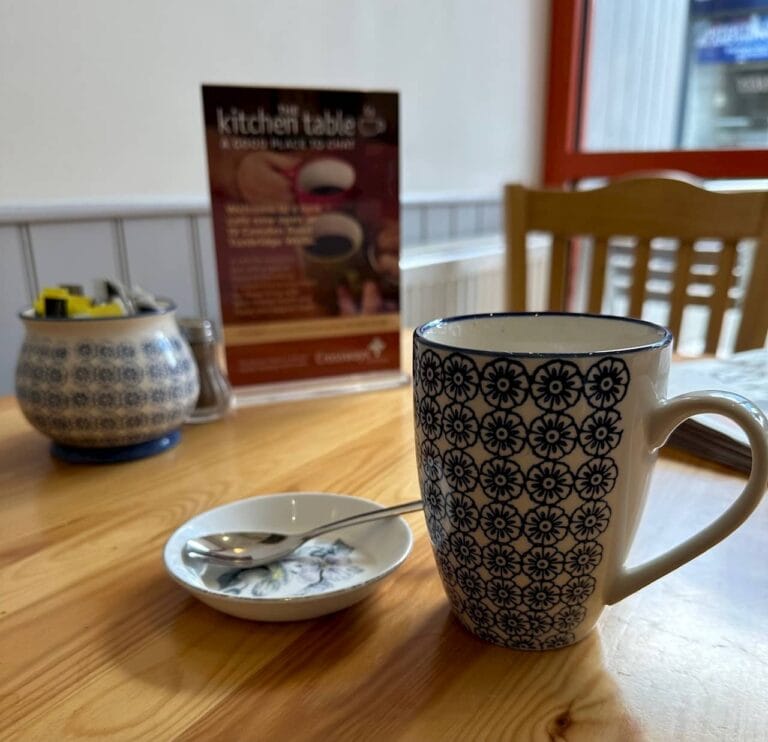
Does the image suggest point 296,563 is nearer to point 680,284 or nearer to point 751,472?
point 751,472

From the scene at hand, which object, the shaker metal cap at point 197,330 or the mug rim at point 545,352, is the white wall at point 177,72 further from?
the mug rim at point 545,352

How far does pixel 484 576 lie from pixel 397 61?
53.3 inches

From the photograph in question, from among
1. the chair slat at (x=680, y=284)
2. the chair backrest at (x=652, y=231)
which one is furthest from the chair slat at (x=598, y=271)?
the chair slat at (x=680, y=284)

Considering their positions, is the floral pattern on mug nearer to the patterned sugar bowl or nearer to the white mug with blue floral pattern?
the white mug with blue floral pattern

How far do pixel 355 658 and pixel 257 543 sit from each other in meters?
0.11

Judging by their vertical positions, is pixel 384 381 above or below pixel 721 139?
below

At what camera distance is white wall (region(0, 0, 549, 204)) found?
2.94 ft

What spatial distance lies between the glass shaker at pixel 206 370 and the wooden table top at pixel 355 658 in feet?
0.65

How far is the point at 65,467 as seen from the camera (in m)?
0.55

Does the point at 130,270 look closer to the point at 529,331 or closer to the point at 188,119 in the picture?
the point at 188,119

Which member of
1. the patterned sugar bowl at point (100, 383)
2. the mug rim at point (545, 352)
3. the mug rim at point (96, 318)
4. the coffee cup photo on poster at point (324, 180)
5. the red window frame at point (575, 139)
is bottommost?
the patterned sugar bowl at point (100, 383)

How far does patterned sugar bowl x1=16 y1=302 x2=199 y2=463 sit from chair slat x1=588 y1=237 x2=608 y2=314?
0.77 meters

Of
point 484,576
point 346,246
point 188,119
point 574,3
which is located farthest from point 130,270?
point 574,3

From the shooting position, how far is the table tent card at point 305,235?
67 cm
